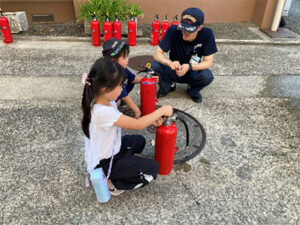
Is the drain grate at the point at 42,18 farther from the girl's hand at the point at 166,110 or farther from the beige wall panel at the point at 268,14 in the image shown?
the girl's hand at the point at 166,110

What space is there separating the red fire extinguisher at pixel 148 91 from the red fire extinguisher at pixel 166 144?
0.79 meters

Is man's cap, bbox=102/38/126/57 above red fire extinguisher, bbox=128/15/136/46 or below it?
above

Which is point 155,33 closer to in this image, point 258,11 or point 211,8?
point 211,8

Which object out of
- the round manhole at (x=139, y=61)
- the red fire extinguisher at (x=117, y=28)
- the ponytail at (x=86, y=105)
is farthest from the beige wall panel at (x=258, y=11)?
the ponytail at (x=86, y=105)

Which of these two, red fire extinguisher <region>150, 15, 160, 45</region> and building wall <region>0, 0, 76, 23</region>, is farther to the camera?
building wall <region>0, 0, 76, 23</region>

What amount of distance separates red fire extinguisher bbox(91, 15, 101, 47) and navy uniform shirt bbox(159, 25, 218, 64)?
87.3 inches

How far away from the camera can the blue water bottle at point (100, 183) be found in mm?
1952

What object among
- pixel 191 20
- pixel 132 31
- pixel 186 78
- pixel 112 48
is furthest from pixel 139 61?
pixel 112 48

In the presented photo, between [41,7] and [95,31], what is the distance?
209cm

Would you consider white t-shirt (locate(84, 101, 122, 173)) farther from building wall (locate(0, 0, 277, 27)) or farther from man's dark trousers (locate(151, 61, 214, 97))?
building wall (locate(0, 0, 277, 27))

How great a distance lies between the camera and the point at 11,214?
210 centimetres

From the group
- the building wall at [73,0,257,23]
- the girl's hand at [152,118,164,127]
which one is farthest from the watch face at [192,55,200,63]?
the building wall at [73,0,257,23]

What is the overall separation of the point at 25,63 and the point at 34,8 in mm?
2417

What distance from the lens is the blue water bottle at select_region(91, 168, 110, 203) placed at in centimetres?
195
